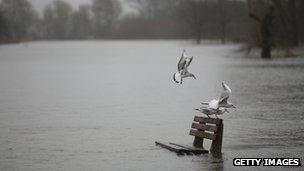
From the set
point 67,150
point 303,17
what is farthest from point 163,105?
point 303,17

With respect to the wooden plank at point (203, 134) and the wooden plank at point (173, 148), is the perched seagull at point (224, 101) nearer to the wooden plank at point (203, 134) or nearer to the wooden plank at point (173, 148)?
the wooden plank at point (203, 134)

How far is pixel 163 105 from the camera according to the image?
2552 cm

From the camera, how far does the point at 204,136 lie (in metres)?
15.1

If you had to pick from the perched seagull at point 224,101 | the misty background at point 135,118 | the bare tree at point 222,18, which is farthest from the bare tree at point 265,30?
the bare tree at point 222,18

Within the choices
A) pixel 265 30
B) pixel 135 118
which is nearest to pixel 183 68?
pixel 135 118

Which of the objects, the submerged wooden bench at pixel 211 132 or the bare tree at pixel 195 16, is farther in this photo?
the bare tree at pixel 195 16

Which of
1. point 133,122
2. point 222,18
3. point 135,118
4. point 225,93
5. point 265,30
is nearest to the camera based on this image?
point 225,93

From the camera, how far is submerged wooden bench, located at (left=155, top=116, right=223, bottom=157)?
1476cm

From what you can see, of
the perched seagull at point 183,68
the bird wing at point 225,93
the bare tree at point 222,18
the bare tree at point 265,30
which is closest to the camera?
the bird wing at point 225,93

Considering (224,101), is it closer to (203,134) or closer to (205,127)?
(205,127)

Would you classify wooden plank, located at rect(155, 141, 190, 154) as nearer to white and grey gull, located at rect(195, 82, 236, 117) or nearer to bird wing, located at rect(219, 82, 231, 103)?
white and grey gull, located at rect(195, 82, 236, 117)

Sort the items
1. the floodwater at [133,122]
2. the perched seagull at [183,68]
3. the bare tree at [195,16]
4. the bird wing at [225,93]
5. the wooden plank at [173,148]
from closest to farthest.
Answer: the floodwater at [133,122] → the bird wing at [225,93] → the wooden plank at [173,148] → the perched seagull at [183,68] → the bare tree at [195,16]

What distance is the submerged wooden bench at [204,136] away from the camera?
48.4 ft

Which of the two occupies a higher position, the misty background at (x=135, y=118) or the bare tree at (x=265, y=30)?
the bare tree at (x=265, y=30)
